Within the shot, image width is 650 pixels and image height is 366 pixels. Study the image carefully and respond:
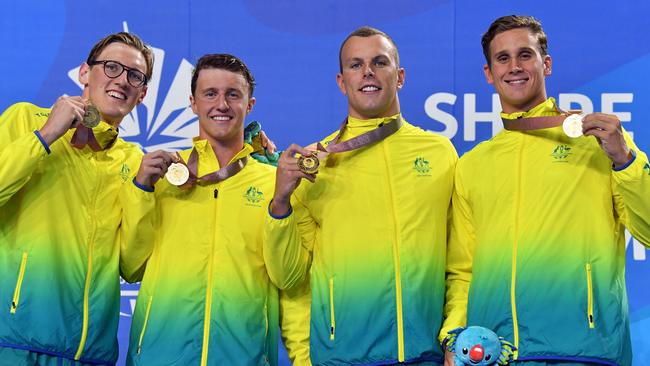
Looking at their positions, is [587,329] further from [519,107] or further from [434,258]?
[519,107]

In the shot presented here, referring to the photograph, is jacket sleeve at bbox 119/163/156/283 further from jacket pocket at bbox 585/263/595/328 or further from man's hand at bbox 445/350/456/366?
jacket pocket at bbox 585/263/595/328

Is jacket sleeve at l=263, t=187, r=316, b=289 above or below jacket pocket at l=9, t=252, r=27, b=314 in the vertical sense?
above

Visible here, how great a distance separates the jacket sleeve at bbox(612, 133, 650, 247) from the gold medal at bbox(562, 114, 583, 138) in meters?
0.18

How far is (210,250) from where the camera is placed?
342 centimetres

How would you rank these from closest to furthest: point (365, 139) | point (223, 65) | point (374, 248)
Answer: point (374, 248) → point (365, 139) → point (223, 65)

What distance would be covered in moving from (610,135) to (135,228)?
189cm

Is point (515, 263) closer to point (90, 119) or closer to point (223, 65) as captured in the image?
point (223, 65)

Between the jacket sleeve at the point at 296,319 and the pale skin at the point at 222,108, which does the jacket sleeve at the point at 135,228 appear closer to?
the pale skin at the point at 222,108

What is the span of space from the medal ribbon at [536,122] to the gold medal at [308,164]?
789 mm

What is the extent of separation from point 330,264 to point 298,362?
1.60ft

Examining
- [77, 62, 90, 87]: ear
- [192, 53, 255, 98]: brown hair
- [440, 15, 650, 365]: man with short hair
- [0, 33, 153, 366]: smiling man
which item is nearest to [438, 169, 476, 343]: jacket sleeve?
[440, 15, 650, 365]: man with short hair

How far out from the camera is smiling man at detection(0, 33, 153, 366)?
3229 millimetres

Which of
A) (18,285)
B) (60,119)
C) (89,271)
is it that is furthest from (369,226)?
(18,285)

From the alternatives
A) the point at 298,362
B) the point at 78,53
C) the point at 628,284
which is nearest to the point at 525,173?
the point at 298,362
